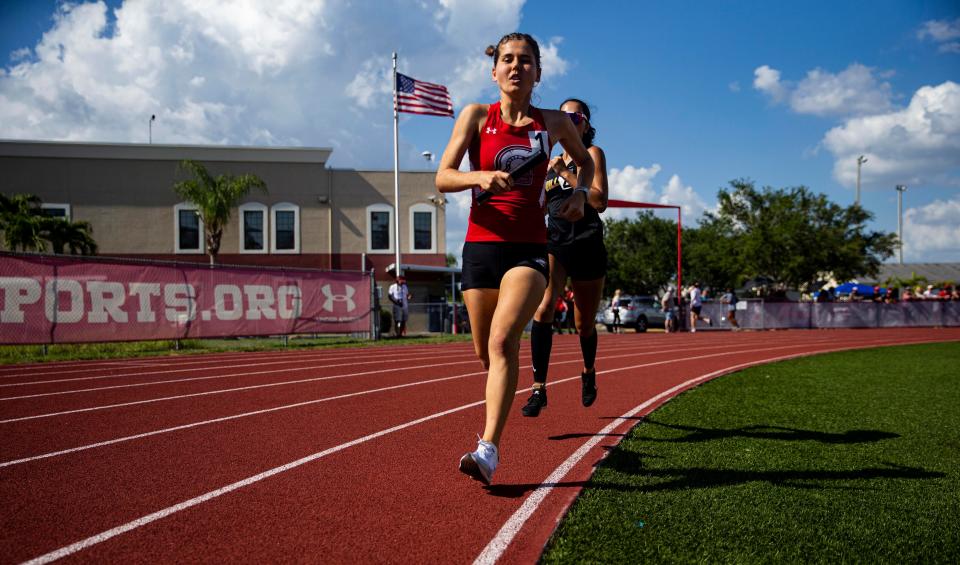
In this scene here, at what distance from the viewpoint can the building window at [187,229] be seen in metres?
33.1

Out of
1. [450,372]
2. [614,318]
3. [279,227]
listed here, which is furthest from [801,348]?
[279,227]

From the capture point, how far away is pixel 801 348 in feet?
51.2

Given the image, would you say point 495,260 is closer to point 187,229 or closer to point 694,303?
point 694,303

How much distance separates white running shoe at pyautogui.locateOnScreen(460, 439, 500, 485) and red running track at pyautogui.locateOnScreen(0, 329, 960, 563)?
0.16m

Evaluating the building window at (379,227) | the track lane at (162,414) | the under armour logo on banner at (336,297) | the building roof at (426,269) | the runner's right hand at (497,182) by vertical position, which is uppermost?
the building window at (379,227)

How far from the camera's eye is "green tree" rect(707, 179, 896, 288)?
40.5m

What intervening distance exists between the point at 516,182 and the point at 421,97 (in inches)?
884

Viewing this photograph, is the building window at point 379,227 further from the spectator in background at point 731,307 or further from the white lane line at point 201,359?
the white lane line at point 201,359

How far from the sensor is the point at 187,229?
33.3 meters

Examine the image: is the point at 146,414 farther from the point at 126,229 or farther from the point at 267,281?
the point at 126,229

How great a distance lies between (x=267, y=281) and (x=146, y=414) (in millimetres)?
10858

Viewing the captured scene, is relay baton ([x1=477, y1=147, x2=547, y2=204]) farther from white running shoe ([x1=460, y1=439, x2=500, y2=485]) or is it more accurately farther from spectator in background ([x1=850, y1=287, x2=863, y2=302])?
spectator in background ([x1=850, y1=287, x2=863, y2=302])

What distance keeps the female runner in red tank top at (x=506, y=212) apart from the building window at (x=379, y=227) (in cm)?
3183

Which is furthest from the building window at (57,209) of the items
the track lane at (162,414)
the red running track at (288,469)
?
the track lane at (162,414)
